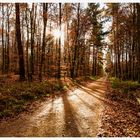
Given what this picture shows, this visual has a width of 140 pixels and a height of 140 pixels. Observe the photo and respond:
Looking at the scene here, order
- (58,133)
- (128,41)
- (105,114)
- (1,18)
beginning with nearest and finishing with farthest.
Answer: (58,133), (105,114), (128,41), (1,18)

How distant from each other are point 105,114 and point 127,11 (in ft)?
63.5

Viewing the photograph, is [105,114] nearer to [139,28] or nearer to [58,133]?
[58,133]

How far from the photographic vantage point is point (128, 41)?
32.3 meters

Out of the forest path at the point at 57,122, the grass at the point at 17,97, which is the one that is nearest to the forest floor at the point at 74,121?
the forest path at the point at 57,122

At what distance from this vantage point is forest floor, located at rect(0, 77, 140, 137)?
7.74m

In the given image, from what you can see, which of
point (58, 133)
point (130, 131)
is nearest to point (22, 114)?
point (58, 133)

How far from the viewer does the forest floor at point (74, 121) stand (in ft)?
25.4

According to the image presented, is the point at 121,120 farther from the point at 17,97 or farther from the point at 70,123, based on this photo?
the point at 17,97

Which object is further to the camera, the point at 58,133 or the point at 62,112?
the point at 62,112

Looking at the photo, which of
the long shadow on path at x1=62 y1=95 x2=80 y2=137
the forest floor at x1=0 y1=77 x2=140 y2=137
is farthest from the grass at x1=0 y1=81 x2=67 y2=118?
the long shadow on path at x1=62 y1=95 x2=80 y2=137

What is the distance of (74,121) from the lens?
9008mm

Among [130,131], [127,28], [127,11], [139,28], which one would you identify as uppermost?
[127,11]

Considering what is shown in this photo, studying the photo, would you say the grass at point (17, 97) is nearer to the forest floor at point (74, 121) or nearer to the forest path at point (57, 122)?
the forest floor at point (74, 121)

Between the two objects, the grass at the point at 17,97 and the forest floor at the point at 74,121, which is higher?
the grass at the point at 17,97
